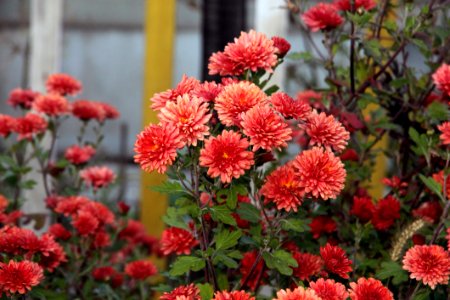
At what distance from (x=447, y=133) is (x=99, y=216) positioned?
1.01m

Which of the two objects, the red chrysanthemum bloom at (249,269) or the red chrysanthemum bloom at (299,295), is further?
the red chrysanthemum bloom at (249,269)

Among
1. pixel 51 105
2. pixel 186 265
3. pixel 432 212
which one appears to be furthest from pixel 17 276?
pixel 432 212

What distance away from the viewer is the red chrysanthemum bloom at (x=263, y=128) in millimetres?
1299

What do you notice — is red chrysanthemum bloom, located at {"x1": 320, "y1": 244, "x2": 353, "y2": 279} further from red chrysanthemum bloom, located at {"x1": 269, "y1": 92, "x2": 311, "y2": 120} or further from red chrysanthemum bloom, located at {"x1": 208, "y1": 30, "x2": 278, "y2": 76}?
red chrysanthemum bloom, located at {"x1": 208, "y1": 30, "x2": 278, "y2": 76}

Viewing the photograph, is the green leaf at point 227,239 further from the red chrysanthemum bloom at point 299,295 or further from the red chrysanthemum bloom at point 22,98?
the red chrysanthemum bloom at point 22,98

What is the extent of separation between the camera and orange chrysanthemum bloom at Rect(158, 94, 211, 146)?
1319 millimetres

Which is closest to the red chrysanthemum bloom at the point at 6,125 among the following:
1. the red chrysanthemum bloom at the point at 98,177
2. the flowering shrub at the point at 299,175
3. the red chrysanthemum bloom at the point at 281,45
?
the red chrysanthemum bloom at the point at 98,177

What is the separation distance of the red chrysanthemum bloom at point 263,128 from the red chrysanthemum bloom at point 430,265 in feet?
1.26

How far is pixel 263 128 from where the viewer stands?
1.30 m

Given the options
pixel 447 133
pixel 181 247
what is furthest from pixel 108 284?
pixel 447 133

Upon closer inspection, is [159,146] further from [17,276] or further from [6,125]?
[6,125]

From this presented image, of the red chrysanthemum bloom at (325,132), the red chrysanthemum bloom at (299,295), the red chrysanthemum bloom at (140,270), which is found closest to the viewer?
the red chrysanthemum bloom at (299,295)

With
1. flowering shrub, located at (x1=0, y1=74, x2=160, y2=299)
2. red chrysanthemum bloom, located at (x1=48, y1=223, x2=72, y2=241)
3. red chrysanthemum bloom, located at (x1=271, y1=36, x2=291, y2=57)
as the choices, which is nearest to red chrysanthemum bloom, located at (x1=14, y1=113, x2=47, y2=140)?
flowering shrub, located at (x1=0, y1=74, x2=160, y2=299)

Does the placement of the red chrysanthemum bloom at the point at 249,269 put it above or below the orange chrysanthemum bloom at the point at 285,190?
below
